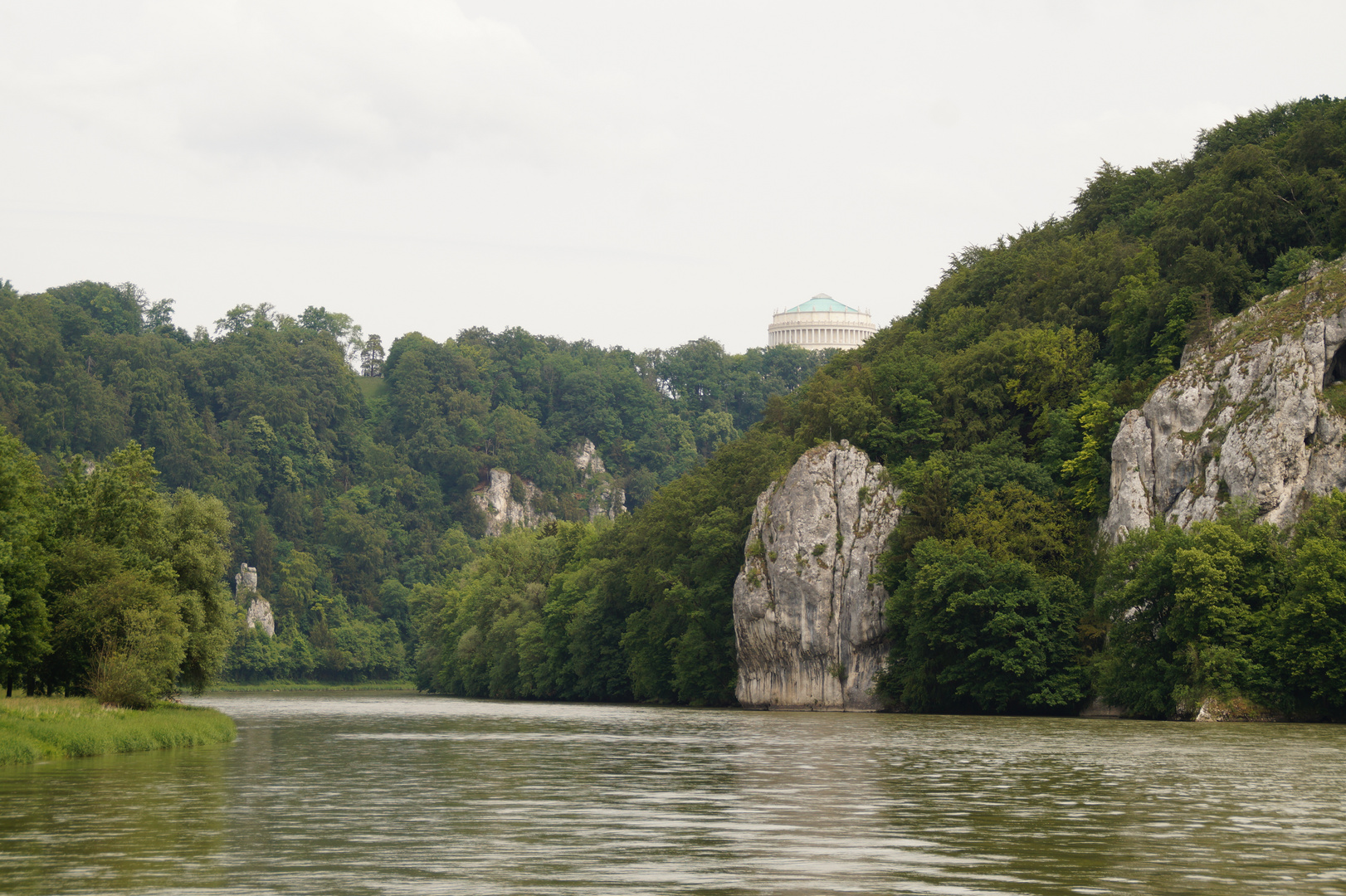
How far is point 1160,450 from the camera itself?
8050cm

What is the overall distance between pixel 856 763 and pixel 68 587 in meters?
27.3

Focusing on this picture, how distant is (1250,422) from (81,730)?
5740 cm

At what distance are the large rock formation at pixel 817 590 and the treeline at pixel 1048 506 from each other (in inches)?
107

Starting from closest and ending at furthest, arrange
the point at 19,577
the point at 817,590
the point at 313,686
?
the point at 19,577
the point at 817,590
the point at 313,686

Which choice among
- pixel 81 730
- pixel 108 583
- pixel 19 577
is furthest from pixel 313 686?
pixel 81 730

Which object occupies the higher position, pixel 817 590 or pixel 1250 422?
pixel 1250 422

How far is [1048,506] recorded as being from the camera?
85438 mm

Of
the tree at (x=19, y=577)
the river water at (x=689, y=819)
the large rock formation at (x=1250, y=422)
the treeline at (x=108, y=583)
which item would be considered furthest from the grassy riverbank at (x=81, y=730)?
the large rock formation at (x=1250, y=422)

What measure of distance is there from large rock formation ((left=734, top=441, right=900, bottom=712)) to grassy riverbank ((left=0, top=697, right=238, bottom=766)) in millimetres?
48828

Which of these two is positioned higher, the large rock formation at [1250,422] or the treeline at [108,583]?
the large rock formation at [1250,422]

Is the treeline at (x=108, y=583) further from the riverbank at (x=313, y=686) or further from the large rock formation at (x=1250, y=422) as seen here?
the riverbank at (x=313, y=686)

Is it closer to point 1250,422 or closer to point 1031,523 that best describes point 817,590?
point 1031,523

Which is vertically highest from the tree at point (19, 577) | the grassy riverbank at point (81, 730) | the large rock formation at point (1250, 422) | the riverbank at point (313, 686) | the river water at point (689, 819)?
the large rock formation at point (1250, 422)

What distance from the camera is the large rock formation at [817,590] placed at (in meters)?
92.8
